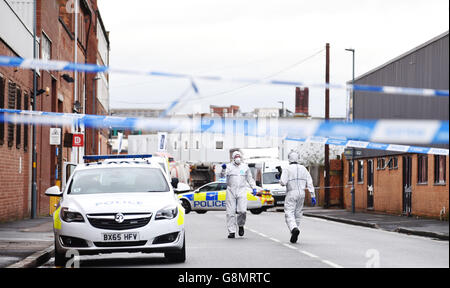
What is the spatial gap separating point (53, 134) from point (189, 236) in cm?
1089

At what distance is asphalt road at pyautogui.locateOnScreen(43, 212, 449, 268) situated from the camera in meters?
13.1

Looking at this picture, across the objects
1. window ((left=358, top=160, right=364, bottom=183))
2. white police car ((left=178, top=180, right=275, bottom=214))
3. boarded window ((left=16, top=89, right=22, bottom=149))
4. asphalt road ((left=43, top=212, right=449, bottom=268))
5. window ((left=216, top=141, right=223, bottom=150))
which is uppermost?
boarded window ((left=16, top=89, right=22, bottom=149))

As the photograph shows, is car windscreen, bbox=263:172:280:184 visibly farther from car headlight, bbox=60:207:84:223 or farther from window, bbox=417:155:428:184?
car headlight, bbox=60:207:84:223

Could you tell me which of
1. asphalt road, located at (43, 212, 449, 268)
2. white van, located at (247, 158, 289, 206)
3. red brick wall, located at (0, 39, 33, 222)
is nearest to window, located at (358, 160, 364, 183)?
white van, located at (247, 158, 289, 206)

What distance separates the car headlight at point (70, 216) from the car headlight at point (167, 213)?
1.10 m

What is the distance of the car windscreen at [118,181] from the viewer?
547 inches

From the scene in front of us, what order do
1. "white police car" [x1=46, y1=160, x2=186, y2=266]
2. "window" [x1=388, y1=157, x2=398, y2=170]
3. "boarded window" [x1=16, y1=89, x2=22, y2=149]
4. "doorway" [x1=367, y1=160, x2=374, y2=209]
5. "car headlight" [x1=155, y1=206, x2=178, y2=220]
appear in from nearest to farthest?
"white police car" [x1=46, y1=160, x2=186, y2=266]
"car headlight" [x1=155, y1=206, x2=178, y2=220]
"boarded window" [x1=16, y1=89, x2=22, y2=149]
"window" [x1=388, y1=157, x2=398, y2=170]
"doorway" [x1=367, y1=160, x2=374, y2=209]

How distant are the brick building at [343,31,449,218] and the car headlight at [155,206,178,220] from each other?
42.1 feet

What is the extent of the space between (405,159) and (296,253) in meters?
21.0

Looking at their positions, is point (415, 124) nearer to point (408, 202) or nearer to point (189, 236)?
point (189, 236)

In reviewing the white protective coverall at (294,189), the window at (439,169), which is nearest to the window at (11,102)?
the white protective coverall at (294,189)

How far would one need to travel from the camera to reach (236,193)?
19.9 metres

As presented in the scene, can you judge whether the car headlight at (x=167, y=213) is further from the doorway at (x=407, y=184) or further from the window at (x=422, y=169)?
the doorway at (x=407, y=184)
